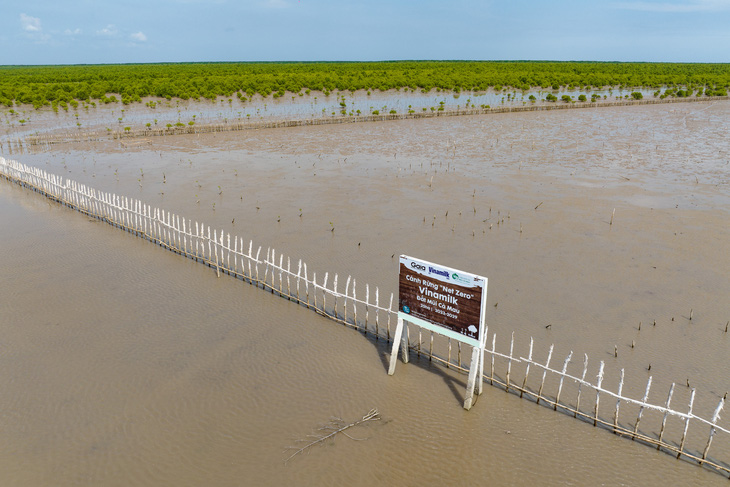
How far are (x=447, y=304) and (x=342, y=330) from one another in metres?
2.50

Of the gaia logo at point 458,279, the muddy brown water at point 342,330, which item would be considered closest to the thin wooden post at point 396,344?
the muddy brown water at point 342,330

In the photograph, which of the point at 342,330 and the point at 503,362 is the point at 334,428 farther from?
the point at 503,362

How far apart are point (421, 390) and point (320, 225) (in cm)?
721

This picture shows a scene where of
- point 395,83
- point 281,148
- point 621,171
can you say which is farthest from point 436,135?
point 395,83

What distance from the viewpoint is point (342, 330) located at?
823 cm

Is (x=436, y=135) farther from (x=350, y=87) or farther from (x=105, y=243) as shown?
(x=350, y=87)

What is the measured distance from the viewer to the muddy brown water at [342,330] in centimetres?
562

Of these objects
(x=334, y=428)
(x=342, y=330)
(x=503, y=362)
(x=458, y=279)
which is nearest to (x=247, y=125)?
(x=342, y=330)

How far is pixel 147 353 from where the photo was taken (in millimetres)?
7617

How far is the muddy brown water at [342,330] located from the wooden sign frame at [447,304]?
0.66m

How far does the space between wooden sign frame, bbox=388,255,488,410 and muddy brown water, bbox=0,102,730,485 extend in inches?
26.1

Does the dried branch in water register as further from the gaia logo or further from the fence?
the gaia logo

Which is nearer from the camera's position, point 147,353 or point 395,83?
point 147,353

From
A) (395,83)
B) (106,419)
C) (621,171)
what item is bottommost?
(106,419)
